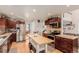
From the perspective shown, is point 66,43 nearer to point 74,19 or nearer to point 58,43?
point 58,43

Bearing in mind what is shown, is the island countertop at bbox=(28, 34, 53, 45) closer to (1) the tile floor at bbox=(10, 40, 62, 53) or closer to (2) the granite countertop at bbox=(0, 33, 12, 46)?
(1) the tile floor at bbox=(10, 40, 62, 53)

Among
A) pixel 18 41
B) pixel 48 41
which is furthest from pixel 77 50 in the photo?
pixel 18 41

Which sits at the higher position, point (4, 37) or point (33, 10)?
point (33, 10)

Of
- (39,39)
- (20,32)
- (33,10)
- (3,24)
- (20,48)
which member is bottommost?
(20,48)

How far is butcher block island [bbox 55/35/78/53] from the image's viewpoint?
5.63 ft

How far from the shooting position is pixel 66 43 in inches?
68.4

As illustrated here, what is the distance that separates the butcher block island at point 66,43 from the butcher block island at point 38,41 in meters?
0.14

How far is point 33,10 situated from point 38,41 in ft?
1.60

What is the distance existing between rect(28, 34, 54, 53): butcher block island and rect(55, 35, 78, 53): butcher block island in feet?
0.45

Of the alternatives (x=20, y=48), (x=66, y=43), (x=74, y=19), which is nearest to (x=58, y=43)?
(x=66, y=43)

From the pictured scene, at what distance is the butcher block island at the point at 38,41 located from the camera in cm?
177

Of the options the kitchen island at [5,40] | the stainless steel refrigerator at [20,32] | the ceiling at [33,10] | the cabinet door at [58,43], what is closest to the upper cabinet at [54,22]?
the ceiling at [33,10]

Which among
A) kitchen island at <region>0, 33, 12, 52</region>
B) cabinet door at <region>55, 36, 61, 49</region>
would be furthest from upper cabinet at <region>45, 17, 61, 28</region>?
kitchen island at <region>0, 33, 12, 52</region>
